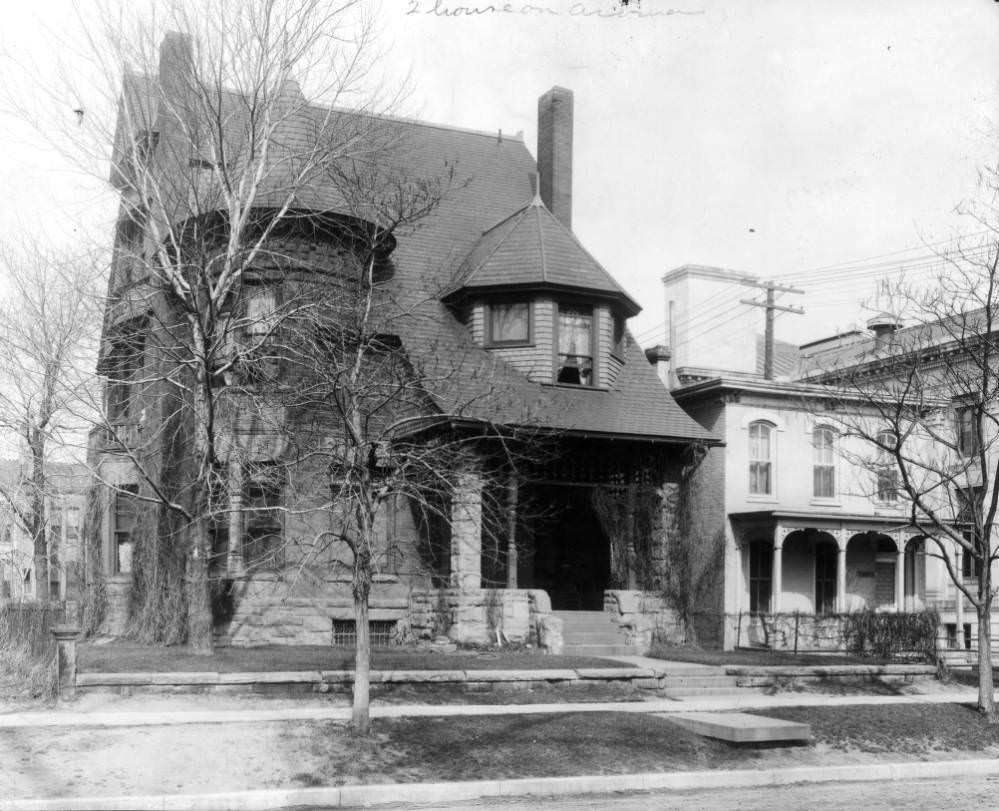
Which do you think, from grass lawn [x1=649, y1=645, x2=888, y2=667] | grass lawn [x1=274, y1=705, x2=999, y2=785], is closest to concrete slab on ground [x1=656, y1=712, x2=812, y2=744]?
grass lawn [x1=274, y1=705, x2=999, y2=785]

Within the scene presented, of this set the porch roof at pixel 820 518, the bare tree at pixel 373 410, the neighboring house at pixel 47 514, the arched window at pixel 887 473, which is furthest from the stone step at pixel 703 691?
the neighboring house at pixel 47 514

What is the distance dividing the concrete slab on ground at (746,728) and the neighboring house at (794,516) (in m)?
11.9

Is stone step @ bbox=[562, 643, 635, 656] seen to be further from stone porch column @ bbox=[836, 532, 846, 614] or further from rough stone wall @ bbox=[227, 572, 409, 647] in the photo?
stone porch column @ bbox=[836, 532, 846, 614]

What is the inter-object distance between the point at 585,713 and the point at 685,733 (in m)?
1.41

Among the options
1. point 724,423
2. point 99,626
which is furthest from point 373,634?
point 724,423

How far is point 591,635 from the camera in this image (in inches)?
889

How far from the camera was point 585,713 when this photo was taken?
14.9 meters

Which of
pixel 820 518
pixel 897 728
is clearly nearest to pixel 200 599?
pixel 897 728

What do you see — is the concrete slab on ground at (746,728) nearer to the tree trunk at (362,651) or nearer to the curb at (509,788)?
the curb at (509,788)

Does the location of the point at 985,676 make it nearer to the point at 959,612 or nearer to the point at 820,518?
the point at 820,518

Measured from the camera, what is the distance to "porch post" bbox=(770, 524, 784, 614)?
26688 millimetres

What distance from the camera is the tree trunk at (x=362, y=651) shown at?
13.1m

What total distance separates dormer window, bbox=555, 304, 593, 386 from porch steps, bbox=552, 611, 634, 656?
534 centimetres

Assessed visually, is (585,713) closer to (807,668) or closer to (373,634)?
(807,668)
